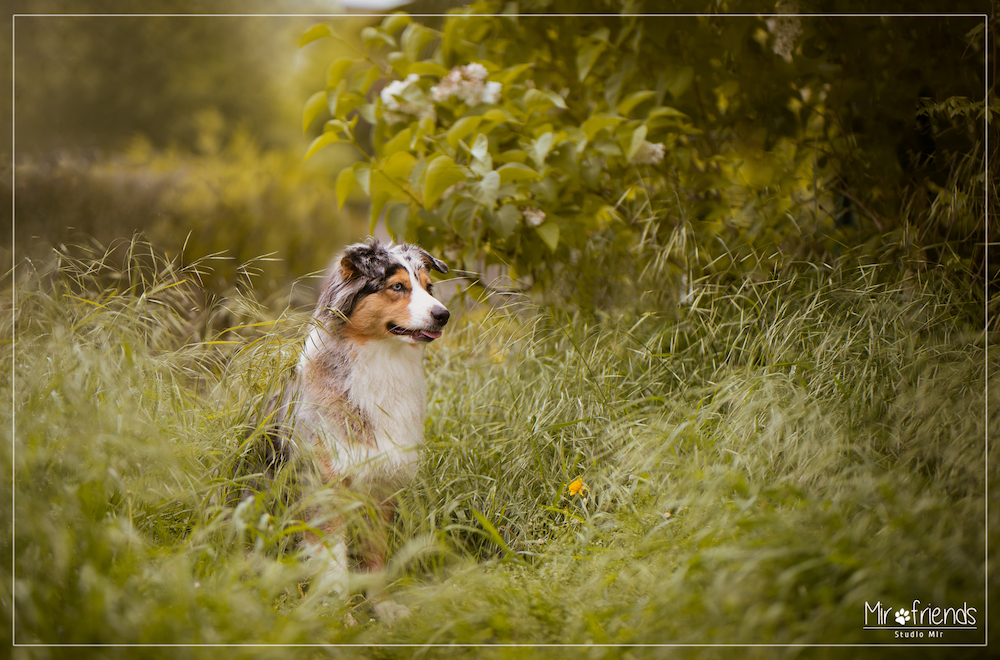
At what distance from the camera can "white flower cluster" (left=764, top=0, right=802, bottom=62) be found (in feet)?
11.0

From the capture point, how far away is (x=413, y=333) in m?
2.41

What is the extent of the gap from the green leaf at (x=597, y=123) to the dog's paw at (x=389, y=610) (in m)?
2.36

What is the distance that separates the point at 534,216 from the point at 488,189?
40 centimetres

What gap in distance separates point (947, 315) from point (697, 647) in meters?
2.02

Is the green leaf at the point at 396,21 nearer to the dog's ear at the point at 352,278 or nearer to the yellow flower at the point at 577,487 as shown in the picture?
the dog's ear at the point at 352,278

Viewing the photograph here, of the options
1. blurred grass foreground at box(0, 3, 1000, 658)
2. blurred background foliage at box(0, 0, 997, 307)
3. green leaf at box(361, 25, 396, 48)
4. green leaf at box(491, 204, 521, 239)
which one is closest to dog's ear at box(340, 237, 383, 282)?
blurred grass foreground at box(0, 3, 1000, 658)

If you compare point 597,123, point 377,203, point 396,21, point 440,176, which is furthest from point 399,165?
point 597,123

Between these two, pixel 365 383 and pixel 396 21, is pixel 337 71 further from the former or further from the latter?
pixel 365 383

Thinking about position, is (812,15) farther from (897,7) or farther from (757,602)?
(757,602)

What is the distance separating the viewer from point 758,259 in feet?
10.7

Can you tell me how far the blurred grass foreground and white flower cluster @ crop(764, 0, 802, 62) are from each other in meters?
0.10

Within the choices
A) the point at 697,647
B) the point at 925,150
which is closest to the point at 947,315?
the point at 925,150

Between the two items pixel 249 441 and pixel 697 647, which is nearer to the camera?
pixel 697 647

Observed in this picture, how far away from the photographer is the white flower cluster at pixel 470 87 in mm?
3447
